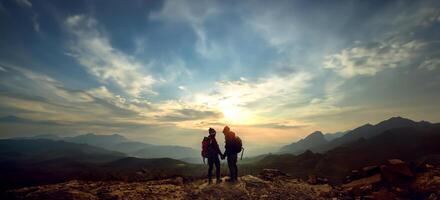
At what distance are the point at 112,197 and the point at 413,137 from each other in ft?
516

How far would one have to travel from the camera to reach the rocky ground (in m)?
14.9

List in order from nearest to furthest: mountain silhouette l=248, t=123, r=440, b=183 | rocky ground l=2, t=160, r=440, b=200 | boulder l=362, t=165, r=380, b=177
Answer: rocky ground l=2, t=160, r=440, b=200 < boulder l=362, t=165, r=380, b=177 < mountain silhouette l=248, t=123, r=440, b=183

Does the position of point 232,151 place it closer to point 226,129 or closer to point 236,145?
point 236,145

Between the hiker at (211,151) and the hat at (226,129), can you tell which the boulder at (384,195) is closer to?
the hiker at (211,151)

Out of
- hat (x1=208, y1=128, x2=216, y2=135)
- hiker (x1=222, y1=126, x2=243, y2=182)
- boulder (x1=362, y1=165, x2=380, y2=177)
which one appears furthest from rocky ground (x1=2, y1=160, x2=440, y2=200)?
hat (x1=208, y1=128, x2=216, y2=135)

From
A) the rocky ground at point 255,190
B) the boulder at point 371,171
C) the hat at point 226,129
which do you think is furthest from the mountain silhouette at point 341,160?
the hat at point 226,129

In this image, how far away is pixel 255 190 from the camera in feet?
57.4

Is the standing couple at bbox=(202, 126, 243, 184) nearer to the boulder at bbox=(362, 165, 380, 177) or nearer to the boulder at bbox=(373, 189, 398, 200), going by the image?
the boulder at bbox=(373, 189, 398, 200)

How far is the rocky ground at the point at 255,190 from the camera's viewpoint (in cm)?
1489

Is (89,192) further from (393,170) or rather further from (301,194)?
(393,170)

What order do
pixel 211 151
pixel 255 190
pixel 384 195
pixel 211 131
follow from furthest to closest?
pixel 211 131 < pixel 211 151 < pixel 255 190 < pixel 384 195

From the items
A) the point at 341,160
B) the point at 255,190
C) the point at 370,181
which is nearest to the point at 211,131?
the point at 255,190

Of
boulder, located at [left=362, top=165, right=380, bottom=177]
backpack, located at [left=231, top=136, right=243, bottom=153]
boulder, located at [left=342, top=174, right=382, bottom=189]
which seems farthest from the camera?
boulder, located at [left=362, top=165, right=380, bottom=177]

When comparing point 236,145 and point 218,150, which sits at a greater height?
point 236,145
